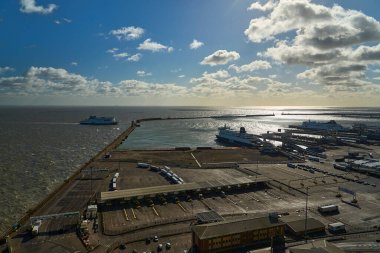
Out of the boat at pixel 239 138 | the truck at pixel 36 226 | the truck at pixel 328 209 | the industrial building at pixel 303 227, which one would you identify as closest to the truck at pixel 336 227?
the industrial building at pixel 303 227

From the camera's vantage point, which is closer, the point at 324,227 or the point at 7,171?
the point at 324,227

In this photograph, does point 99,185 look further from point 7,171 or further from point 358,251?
point 358,251

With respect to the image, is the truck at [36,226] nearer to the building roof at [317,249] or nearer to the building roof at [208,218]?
the building roof at [208,218]

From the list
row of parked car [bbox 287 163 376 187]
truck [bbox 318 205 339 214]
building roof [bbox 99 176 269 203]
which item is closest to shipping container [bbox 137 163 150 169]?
building roof [bbox 99 176 269 203]

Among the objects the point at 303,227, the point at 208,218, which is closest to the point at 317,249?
the point at 303,227

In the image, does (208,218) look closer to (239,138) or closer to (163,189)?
(163,189)

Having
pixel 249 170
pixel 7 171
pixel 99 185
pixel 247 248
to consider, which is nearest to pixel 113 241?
pixel 247 248
